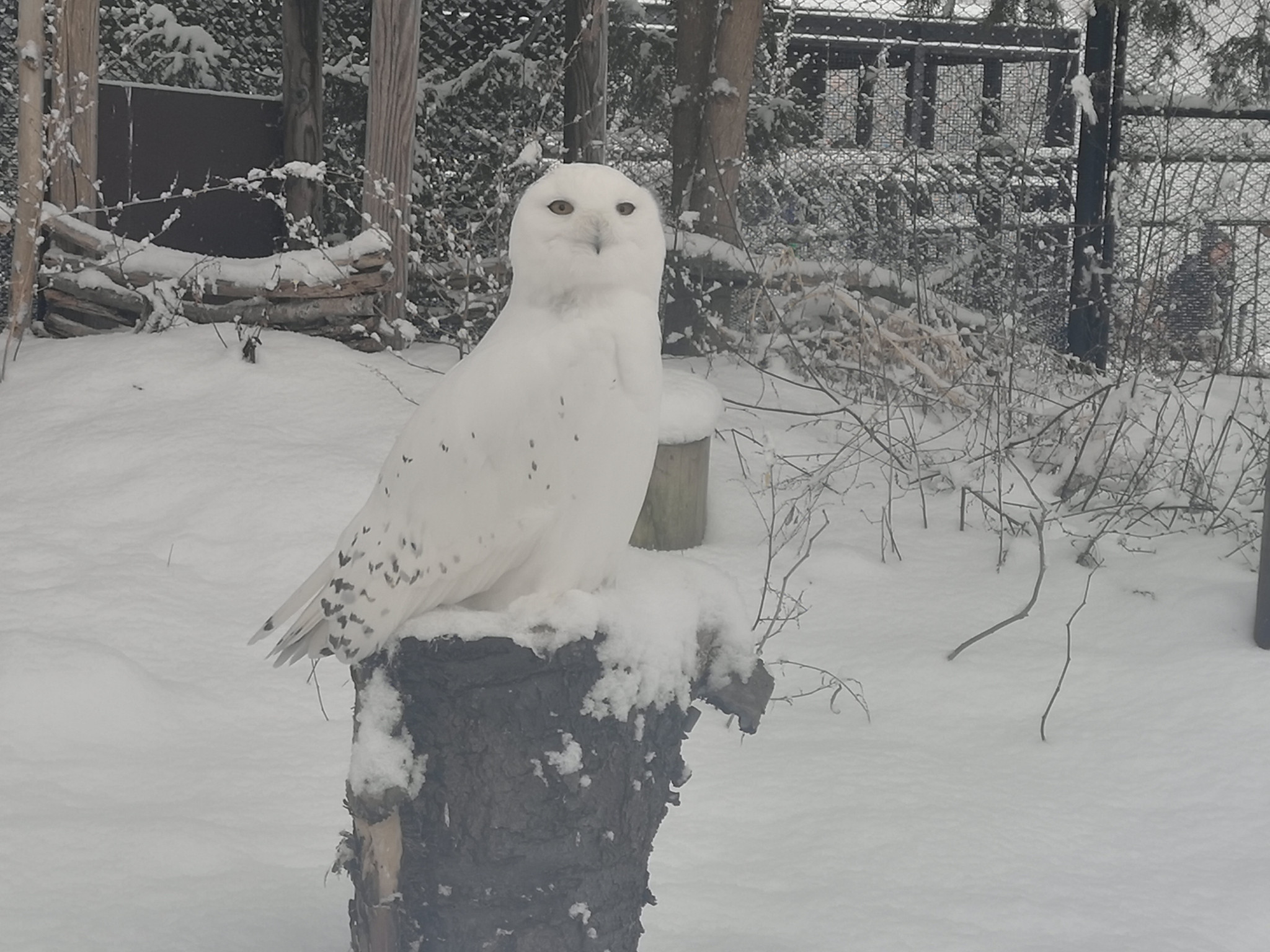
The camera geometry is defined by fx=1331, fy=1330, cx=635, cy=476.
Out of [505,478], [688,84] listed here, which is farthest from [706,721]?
[688,84]

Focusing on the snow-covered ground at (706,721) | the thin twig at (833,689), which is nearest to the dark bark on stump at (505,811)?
the snow-covered ground at (706,721)

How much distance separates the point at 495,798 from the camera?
196 cm

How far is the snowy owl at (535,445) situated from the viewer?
1.94m

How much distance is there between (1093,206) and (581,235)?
167 inches

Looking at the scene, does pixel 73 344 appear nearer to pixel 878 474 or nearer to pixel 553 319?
pixel 878 474

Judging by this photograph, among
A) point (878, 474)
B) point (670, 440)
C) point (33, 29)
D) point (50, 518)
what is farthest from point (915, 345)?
point (33, 29)

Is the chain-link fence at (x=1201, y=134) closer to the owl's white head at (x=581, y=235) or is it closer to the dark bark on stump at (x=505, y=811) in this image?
the owl's white head at (x=581, y=235)

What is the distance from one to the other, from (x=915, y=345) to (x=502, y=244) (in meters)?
1.73

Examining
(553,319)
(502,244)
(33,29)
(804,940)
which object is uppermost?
(33,29)

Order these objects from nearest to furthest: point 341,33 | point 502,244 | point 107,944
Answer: point 107,944 → point 502,244 → point 341,33

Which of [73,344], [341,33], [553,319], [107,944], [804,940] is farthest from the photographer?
[341,33]

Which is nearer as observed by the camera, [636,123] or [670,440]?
[670,440]

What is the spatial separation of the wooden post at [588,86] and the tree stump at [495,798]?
144 inches

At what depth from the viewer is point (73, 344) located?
4738 mm
